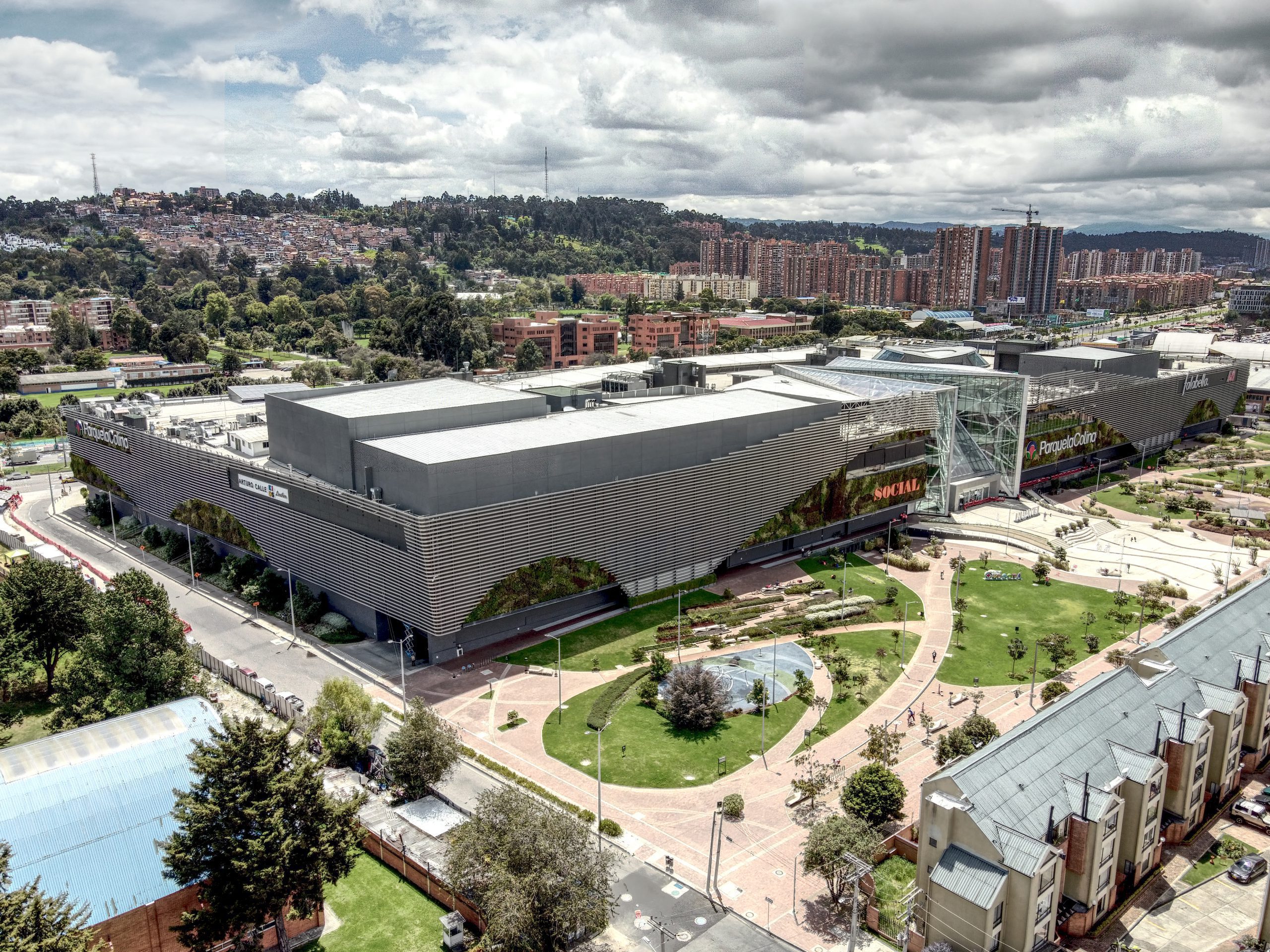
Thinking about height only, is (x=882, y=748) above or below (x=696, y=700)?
below

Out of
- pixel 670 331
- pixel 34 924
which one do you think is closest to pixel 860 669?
pixel 34 924

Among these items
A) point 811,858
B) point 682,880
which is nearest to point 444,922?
point 682,880

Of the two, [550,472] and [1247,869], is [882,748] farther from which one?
[550,472]

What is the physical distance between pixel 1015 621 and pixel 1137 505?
41.1 metres

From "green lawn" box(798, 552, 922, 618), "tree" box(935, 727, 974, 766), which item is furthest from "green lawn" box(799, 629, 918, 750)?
"tree" box(935, 727, 974, 766)

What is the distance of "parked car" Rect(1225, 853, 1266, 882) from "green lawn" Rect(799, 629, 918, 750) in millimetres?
17818

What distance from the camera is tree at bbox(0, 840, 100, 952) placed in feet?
75.5

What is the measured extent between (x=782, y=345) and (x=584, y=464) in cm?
10796

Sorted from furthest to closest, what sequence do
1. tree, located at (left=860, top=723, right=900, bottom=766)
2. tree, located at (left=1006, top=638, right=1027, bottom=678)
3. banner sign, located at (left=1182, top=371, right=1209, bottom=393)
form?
→ 1. banner sign, located at (left=1182, top=371, right=1209, bottom=393)
2. tree, located at (left=1006, top=638, right=1027, bottom=678)
3. tree, located at (left=860, top=723, right=900, bottom=766)

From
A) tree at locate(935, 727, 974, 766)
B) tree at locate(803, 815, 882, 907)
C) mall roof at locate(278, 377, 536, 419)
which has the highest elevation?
mall roof at locate(278, 377, 536, 419)

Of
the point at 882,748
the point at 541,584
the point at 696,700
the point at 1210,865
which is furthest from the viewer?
the point at 541,584

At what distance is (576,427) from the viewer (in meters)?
64.1

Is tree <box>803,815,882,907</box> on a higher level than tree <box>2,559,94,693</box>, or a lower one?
lower

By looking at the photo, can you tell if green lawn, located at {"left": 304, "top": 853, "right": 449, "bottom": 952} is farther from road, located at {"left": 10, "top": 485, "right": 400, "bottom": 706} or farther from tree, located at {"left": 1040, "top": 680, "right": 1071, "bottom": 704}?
tree, located at {"left": 1040, "top": 680, "right": 1071, "bottom": 704}
